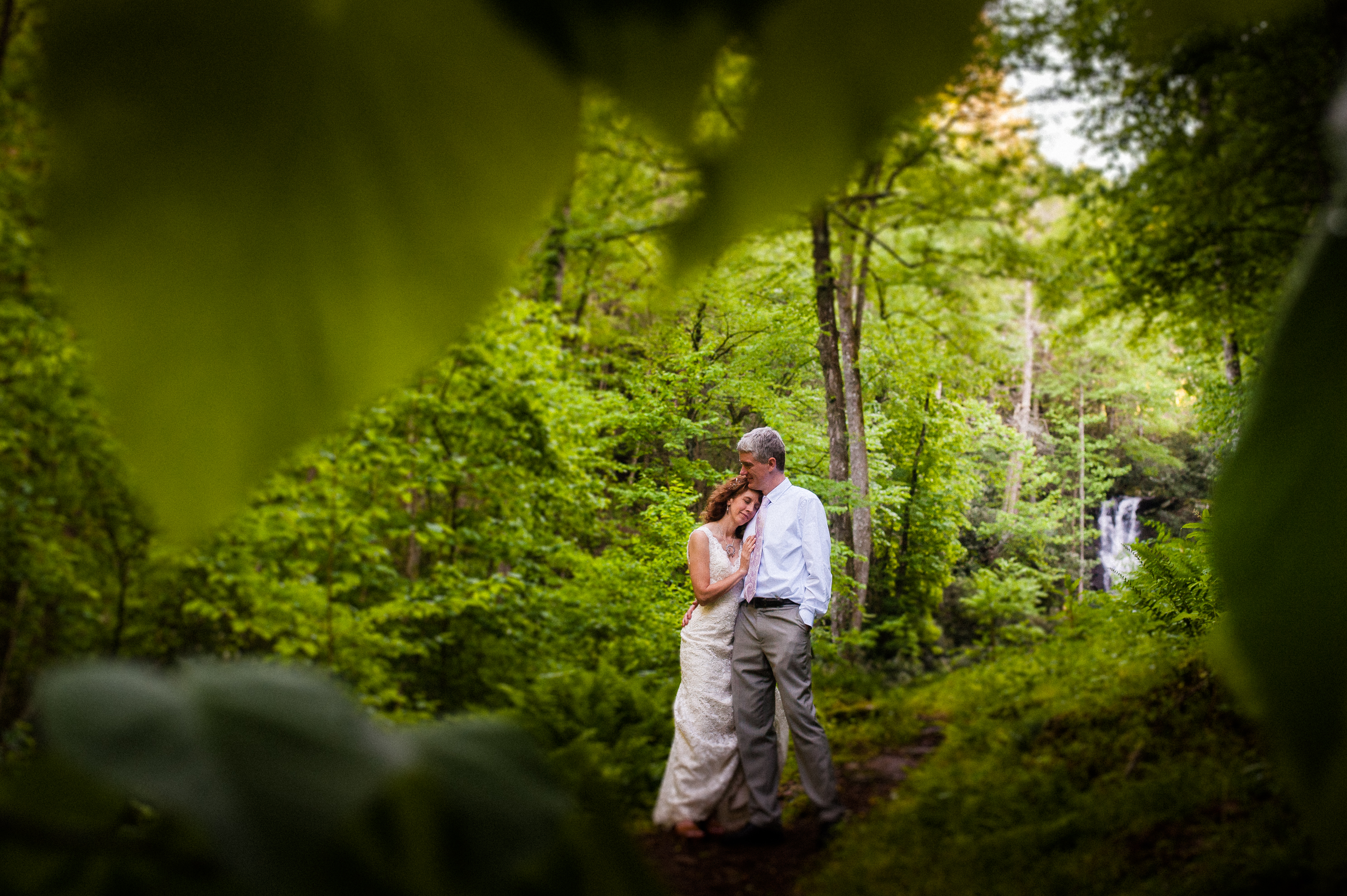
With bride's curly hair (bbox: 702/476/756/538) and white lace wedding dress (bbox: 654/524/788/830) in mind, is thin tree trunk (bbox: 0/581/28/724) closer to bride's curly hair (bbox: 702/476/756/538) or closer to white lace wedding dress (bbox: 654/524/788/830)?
white lace wedding dress (bbox: 654/524/788/830)

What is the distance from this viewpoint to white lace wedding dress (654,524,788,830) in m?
2.64

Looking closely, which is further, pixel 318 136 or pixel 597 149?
pixel 597 149

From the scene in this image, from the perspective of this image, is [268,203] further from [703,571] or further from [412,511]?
[412,511]

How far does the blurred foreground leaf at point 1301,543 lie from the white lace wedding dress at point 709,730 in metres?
2.44

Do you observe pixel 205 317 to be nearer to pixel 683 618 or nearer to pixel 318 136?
pixel 318 136

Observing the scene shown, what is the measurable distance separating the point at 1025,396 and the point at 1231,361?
0.52 metres

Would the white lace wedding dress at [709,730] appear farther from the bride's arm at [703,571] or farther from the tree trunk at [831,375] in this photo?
the tree trunk at [831,375]

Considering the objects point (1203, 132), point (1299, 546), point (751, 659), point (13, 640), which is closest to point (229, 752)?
point (1299, 546)

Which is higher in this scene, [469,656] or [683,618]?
[469,656]

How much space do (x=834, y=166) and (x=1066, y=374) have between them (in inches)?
92.7

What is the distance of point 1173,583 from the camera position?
246 centimetres

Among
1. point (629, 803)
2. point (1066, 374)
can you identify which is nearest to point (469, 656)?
point (629, 803)

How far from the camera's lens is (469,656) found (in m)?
3.73

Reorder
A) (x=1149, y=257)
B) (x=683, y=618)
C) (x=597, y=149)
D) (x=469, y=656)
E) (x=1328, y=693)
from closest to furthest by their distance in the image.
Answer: (x=1328, y=693) → (x=597, y=149) → (x=1149, y=257) → (x=683, y=618) → (x=469, y=656)
